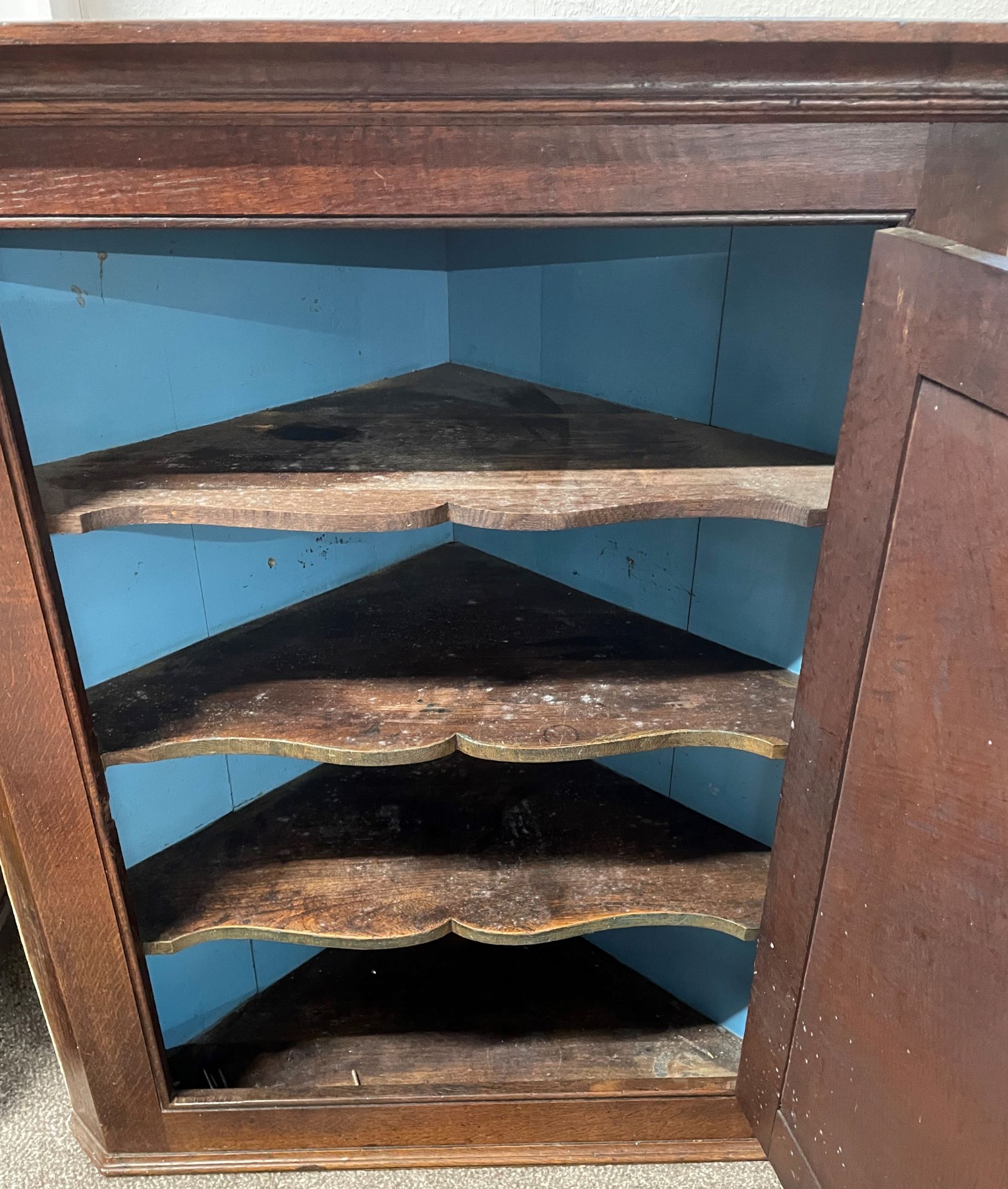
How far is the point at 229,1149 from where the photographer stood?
1.35 meters

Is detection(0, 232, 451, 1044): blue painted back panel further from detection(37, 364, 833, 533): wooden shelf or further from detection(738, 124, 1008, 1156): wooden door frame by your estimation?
detection(738, 124, 1008, 1156): wooden door frame

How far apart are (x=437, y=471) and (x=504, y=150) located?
1.31 feet

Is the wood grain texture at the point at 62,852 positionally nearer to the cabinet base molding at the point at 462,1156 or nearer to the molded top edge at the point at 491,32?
the cabinet base molding at the point at 462,1156

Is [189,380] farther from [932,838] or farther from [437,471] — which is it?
[932,838]

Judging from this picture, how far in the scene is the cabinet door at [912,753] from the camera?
72 cm

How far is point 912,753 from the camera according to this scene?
32.6 inches

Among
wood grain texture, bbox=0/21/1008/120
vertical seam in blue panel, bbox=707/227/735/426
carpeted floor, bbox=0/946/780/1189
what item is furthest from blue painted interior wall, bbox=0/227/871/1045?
wood grain texture, bbox=0/21/1008/120

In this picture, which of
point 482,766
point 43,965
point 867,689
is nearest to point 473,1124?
point 482,766

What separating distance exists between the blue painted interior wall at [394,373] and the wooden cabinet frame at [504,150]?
10.6 inches

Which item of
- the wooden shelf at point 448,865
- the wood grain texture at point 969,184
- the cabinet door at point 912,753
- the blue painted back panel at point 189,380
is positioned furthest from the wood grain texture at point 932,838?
the blue painted back panel at point 189,380

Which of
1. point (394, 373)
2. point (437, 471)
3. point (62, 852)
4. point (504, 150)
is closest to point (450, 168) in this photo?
point (504, 150)

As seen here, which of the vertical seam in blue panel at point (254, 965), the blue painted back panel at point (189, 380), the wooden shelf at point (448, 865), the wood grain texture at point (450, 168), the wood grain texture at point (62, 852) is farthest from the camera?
the vertical seam in blue panel at point (254, 965)

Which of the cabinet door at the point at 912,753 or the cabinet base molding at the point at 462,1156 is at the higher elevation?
the cabinet door at the point at 912,753

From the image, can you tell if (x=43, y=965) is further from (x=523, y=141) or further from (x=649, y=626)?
(x=523, y=141)
